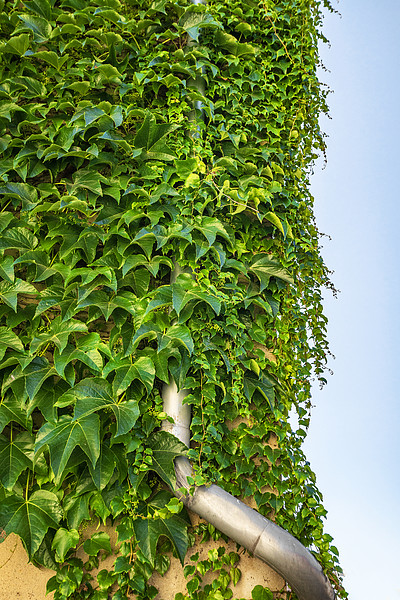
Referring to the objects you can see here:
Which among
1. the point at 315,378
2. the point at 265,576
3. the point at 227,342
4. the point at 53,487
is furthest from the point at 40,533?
the point at 315,378

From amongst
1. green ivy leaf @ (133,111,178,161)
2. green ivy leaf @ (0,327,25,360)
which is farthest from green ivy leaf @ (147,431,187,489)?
green ivy leaf @ (133,111,178,161)

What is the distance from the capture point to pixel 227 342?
1501 mm

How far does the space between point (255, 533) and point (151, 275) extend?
3.02 feet

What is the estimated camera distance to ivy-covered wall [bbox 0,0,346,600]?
1335 mm

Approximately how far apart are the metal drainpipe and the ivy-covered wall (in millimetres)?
52

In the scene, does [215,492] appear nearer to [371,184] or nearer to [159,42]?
[159,42]

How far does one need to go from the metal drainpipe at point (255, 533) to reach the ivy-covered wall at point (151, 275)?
0.05m

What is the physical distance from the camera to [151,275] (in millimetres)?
1575

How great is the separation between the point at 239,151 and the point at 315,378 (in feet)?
3.16

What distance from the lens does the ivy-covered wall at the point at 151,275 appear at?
1335mm

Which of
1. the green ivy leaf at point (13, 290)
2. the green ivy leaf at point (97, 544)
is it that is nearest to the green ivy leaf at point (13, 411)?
the green ivy leaf at point (13, 290)

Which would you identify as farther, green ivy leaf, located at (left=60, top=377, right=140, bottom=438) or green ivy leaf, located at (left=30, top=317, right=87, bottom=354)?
green ivy leaf, located at (left=30, top=317, right=87, bottom=354)

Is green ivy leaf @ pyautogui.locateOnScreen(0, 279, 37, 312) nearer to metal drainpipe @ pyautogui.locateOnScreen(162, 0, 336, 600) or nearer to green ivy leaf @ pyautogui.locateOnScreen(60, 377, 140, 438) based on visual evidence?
green ivy leaf @ pyautogui.locateOnScreen(60, 377, 140, 438)

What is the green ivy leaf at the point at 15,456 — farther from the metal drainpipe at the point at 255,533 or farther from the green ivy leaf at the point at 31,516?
the metal drainpipe at the point at 255,533
